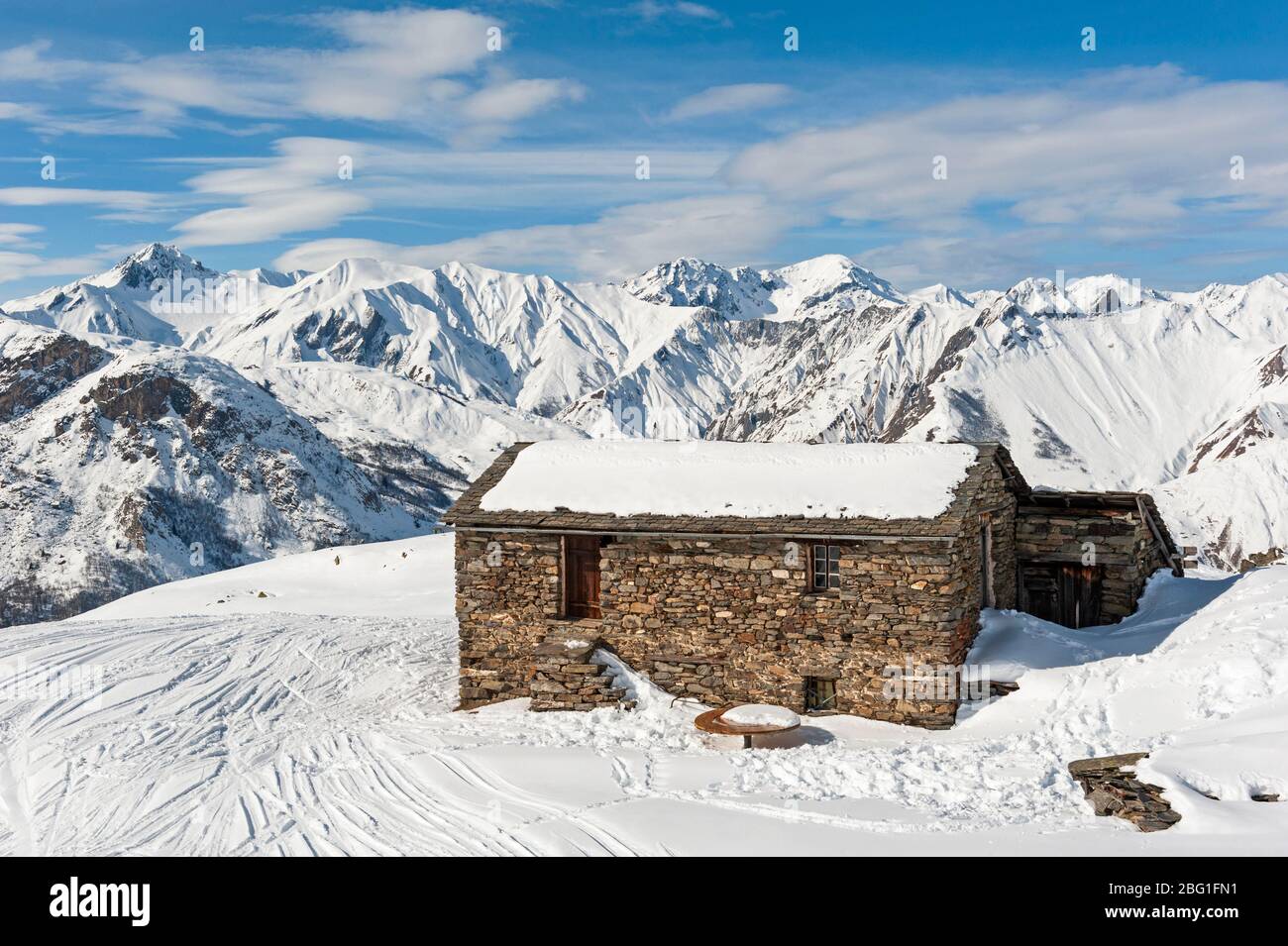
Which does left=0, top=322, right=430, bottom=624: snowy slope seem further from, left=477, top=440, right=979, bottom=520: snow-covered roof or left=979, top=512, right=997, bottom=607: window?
left=979, top=512, right=997, bottom=607: window

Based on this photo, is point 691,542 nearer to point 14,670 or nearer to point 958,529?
point 958,529

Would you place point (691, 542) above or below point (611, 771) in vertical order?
above

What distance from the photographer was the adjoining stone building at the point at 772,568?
18891mm

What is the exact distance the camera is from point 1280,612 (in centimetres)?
1797

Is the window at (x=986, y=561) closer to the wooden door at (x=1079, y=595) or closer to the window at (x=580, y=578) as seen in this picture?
the wooden door at (x=1079, y=595)

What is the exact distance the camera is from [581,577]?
21453 mm

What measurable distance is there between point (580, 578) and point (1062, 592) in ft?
35.3

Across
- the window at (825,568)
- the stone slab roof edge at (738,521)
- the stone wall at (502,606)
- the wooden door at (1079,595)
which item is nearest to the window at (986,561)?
the stone slab roof edge at (738,521)

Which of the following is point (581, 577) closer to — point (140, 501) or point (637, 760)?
point (637, 760)
